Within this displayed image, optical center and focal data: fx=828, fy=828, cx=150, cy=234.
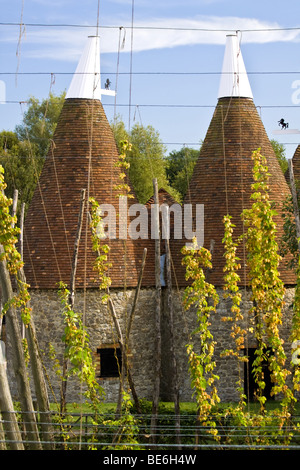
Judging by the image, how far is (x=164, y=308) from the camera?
18094 millimetres

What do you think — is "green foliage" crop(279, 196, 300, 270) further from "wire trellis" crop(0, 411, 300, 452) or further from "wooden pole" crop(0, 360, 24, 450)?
"wooden pole" crop(0, 360, 24, 450)

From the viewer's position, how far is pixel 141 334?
17.4 m

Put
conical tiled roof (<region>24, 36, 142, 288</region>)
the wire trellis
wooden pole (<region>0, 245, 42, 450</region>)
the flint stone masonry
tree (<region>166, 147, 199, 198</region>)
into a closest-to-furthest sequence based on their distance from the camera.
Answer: wooden pole (<region>0, 245, 42, 450</region>)
the wire trellis
the flint stone masonry
conical tiled roof (<region>24, 36, 142, 288</region>)
tree (<region>166, 147, 199, 198</region>)

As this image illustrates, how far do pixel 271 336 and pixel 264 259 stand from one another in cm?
108

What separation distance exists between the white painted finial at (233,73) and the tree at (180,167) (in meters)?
16.2

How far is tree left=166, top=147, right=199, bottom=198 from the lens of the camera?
118ft

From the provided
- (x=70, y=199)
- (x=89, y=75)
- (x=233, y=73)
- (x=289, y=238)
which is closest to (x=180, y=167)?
(x=233, y=73)

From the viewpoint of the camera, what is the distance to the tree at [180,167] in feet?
118

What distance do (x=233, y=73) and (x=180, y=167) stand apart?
20151 mm

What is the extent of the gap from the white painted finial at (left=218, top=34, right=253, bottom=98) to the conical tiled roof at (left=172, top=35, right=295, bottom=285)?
136 millimetres

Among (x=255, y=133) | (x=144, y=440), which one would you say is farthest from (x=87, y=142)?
(x=144, y=440)

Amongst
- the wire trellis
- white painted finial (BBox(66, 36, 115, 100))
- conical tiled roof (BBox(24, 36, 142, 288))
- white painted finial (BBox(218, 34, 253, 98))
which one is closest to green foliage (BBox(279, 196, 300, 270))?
white painted finial (BBox(218, 34, 253, 98))

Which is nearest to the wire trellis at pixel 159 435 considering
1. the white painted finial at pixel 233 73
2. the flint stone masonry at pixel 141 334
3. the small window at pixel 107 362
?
the small window at pixel 107 362

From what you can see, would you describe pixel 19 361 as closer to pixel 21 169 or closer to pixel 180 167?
pixel 21 169
